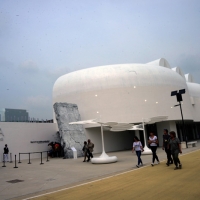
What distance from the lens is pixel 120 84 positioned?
26.6 meters

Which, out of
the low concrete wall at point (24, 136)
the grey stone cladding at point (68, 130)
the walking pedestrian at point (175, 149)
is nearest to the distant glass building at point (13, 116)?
the low concrete wall at point (24, 136)

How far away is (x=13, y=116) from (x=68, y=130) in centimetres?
642

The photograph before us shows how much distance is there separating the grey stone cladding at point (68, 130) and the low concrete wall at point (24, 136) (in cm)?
335

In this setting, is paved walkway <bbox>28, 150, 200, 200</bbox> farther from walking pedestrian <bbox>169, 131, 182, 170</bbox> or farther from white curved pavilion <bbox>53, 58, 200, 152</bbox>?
white curved pavilion <bbox>53, 58, 200, 152</bbox>

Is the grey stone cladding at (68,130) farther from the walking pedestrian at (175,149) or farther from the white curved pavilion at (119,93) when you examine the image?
the walking pedestrian at (175,149)

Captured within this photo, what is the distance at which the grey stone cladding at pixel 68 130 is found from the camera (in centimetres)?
2131

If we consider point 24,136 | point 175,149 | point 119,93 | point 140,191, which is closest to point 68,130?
point 24,136

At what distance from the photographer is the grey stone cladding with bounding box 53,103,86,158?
21.3 m

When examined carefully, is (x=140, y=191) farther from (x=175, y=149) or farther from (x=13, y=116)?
(x=13, y=116)

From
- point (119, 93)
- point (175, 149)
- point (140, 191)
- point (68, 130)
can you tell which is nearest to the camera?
point (140, 191)

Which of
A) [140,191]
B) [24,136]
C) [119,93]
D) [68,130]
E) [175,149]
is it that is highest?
[119,93]

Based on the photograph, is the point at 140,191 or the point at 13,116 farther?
the point at 13,116

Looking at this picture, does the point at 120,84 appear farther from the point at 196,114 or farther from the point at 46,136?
the point at 196,114

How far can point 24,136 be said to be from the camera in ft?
73.7
